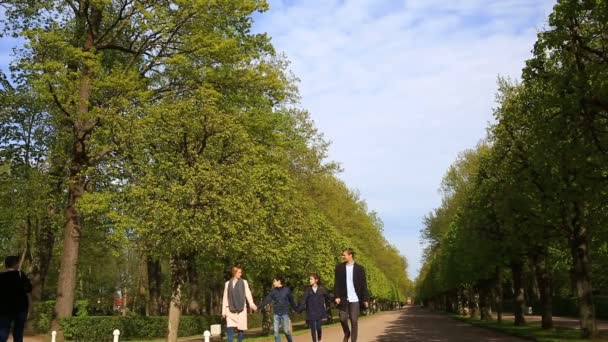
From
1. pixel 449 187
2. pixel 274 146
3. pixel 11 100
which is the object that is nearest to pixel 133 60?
pixel 11 100

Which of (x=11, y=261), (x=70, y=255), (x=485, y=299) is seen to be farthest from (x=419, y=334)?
(x=485, y=299)

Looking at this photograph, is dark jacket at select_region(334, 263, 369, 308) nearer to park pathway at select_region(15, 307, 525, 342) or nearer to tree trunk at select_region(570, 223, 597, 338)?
park pathway at select_region(15, 307, 525, 342)

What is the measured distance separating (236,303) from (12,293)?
4717mm

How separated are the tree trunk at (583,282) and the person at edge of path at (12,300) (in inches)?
744

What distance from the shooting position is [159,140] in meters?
21.3

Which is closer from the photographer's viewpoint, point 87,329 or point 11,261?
point 11,261

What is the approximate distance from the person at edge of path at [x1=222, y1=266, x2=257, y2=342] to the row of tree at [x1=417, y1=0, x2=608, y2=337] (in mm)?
10404

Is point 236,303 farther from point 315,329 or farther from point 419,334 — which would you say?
point 419,334

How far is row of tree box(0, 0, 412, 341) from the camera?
20.5 meters

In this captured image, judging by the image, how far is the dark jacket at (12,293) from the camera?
10430 mm

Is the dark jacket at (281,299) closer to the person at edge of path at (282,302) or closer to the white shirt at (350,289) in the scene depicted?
the person at edge of path at (282,302)

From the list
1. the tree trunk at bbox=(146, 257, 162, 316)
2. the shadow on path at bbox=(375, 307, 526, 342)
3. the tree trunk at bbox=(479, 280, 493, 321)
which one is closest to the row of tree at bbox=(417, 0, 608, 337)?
the shadow on path at bbox=(375, 307, 526, 342)

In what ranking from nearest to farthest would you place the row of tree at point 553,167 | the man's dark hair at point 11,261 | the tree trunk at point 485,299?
the man's dark hair at point 11,261 < the row of tree at point 553,167 < the tree trunk at point 485,299

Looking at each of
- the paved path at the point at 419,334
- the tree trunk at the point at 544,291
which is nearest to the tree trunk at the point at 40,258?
the paved path at the point at 419,334
